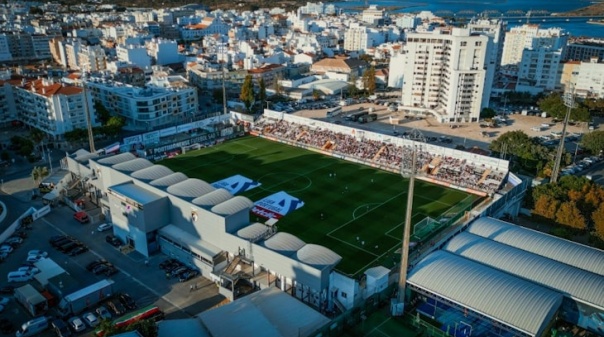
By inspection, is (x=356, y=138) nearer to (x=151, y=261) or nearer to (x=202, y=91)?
(x=151, y=261)

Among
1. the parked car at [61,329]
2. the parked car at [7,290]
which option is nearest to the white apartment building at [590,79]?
the parked car at [61,329]

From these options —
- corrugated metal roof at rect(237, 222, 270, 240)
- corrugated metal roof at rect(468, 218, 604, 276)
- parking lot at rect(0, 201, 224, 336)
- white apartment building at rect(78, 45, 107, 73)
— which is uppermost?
white apartment building at rect(78, 45, 107, 73)

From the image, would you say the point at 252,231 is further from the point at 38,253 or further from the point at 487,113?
the point at 487,113

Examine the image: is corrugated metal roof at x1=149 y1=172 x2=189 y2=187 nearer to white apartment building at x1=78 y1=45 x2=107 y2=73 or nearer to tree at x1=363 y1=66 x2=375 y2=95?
tree at x1=363 y1=66 x2=375 y2=95

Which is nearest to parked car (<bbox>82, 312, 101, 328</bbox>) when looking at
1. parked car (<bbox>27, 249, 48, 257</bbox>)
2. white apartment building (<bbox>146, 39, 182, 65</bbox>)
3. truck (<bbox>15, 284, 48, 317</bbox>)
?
truck (<bbox>15, 284, 48, 317</bbox>)

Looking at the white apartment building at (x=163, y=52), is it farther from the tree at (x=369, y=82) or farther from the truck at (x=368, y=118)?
the truck at (x=368, y=118)

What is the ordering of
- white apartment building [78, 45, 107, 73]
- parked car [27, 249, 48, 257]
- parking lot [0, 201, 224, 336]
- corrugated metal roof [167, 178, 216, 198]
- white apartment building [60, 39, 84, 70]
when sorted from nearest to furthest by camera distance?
parking lot [0, 201, 224, 336] → parked car [27, 249, 48, 257] → corrugated metal roof [167, 178, 216, 198] → white apartment building [78, 45, 107, 73] → white apartment building [60, 39, 84, 70]
